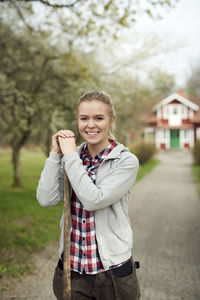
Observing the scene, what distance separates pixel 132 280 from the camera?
2008 mm

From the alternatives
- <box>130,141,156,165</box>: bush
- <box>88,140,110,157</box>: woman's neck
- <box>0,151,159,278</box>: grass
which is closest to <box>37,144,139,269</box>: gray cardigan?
<box>88,140,110,157</box>: woman's neck

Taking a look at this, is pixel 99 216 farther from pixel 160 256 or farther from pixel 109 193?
pixel 160 256

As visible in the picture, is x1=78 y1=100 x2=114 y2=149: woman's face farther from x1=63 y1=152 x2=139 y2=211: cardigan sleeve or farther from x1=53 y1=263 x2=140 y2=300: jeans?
x1=53 y1=263 x2=140 y2=300: jeans

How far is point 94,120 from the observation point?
1984mm

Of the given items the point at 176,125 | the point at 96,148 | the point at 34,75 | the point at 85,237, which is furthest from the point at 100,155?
the point at 176,125

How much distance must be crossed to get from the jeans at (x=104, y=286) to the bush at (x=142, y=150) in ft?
66.8

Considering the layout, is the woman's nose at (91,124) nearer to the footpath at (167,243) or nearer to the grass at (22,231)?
the footpath at (167,243)

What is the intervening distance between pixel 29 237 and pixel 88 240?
400 cm

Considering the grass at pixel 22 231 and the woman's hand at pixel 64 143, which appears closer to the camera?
the woman's hand at pixel 64 143

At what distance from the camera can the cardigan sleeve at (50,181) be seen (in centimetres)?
194

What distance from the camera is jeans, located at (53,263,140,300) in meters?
1.94

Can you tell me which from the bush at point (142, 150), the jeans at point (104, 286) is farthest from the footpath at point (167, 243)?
the bush at point (142, 150)

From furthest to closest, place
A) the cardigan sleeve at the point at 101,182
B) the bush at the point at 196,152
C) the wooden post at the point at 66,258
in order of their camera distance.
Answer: the bush at the point at 196,152 < the wooden post at the point at 66,258 < the cardigan sleeve at the point at 101,182

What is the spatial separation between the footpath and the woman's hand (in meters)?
2.57
